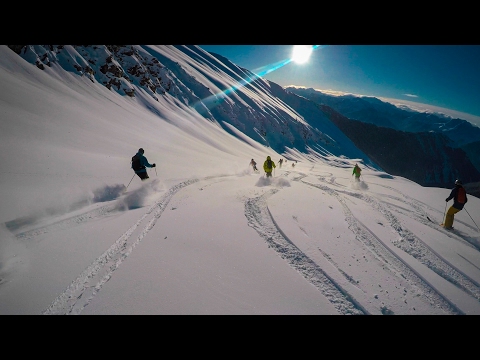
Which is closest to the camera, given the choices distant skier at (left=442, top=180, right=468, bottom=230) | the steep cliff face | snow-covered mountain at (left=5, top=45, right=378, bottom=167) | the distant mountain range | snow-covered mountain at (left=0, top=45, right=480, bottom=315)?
snow-covered mountain at (left=0, top=45, right=480, bottom=315)

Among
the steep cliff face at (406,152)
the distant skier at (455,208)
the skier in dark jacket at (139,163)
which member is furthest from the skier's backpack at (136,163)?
the steep cliff face at (406,152)

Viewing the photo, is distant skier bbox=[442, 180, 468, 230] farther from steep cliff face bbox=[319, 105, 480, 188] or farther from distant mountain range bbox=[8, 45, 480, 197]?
steep cliff face bbox=[319, 105, 480, 188]

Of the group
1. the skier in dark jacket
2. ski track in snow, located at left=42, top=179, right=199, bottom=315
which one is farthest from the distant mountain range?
ski track in snow, located at left=42, top=179, right=199, bottom=315

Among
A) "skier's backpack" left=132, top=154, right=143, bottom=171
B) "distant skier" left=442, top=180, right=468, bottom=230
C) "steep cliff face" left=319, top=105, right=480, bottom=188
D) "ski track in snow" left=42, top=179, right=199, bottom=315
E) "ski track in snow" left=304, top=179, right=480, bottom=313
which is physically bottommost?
"ski track in snow" left=42, top=179, right=199, bottom=315

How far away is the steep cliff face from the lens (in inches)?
6565

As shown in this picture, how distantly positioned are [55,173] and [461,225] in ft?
53.7

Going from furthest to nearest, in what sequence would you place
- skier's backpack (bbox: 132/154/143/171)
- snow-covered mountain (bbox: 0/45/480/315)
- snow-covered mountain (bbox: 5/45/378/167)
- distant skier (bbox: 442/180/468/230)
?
snow-covered mountain (bbox: 5/45/378/167)
skier's backpack (bbox: 132/154/143/171)
distant skier (bbox: 442/180/468/230)
snow-covered mountain (bbox: 0/45/480/315)

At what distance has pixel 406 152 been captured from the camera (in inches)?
6668

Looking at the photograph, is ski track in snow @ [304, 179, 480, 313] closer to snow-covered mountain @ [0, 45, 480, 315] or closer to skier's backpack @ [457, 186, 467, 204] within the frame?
snow-covered mountain @ [0, 45, 480, 315]

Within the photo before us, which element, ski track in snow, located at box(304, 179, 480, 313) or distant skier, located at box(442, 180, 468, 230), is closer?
ski track in snow, located at box(304, 179, 480, 313)

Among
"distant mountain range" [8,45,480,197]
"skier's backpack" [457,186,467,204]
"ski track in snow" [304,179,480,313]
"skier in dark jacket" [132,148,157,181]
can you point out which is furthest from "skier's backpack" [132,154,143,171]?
"distant mountain range" [8,45,480,197]

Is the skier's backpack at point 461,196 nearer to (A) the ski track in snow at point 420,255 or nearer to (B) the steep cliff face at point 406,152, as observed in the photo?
(A) the ski track in snow at point 420,255

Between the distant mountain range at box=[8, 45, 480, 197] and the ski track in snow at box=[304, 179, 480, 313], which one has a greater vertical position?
the distant mountain range at box=[8, 45, 480, 197]

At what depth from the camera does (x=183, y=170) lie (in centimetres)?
1366
